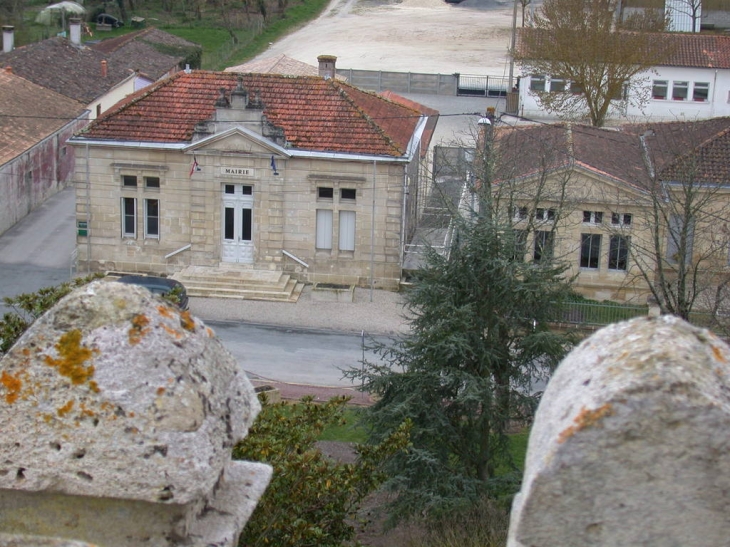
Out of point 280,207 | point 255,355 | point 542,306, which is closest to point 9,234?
point 280,207

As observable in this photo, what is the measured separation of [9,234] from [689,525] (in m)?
38.7

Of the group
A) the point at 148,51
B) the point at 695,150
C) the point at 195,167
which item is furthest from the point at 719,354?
the point at 148,51

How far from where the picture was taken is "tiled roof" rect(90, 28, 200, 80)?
59.6 meters

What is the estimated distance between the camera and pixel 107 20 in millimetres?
82188

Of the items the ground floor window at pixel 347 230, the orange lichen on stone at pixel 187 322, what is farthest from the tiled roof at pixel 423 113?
the orange lichen on stone at pixel 187 322

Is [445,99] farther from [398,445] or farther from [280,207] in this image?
[398,445]

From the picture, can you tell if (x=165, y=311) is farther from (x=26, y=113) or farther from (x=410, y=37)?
(x=410, y=37)

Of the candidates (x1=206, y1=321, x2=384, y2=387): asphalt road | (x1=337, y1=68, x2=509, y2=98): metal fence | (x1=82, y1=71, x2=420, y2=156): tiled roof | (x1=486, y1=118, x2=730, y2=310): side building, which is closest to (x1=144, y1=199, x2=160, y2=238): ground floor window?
(x1=82, y1=71, x2=420, y2=156): tiled roof

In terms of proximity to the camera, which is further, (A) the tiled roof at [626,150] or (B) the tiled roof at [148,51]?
(B) the tiled roof at [148,51]

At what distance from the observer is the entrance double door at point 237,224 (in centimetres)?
3553

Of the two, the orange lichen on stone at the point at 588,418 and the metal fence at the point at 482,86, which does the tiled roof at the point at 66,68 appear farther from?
the orange lichen on stone at the point at 588,418

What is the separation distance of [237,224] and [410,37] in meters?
53.5

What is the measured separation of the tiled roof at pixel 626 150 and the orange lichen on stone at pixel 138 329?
2673 cm

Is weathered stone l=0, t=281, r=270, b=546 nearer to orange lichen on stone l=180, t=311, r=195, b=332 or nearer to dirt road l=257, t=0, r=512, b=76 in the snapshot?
orange lichen on stone l=180, t=311, r=195, b=332
